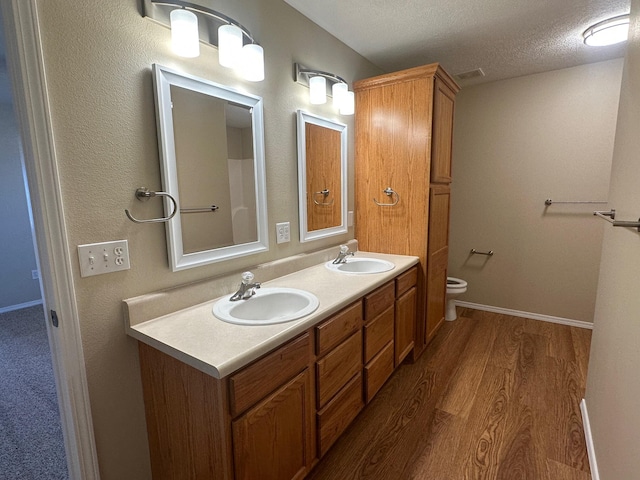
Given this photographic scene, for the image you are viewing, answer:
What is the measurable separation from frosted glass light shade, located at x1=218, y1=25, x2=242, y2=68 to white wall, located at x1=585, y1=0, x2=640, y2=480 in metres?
1.57

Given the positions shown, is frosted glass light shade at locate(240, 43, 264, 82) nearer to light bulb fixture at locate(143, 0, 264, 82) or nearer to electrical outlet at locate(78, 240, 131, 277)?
light bulb fixture at locate(143, 0, 264, 82)

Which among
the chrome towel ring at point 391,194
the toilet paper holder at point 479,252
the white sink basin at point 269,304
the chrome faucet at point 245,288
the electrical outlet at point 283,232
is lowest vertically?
the toilet paper holder at point 479,252

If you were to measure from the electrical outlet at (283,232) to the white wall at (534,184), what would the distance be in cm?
222

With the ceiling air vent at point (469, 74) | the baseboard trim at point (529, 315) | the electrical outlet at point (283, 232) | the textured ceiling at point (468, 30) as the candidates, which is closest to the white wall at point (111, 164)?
the electrical outlet at point (283, 232)

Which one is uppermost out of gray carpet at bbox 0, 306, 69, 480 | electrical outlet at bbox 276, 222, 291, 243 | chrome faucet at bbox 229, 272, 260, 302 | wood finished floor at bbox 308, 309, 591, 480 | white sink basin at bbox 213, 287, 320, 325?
electrical outlet at bbox 276, 222, 291, 243

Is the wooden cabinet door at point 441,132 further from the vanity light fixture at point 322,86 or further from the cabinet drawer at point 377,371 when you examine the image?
the cabinet drawer at point 377,371

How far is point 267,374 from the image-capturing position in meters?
1.09

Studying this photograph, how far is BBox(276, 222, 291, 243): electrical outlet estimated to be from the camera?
1835 millimetres

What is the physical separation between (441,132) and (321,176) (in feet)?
3.11

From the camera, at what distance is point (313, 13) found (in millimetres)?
1886

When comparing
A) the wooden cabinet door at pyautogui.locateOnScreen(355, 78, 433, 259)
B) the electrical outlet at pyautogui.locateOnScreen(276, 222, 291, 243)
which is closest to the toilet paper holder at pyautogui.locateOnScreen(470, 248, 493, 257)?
the wooden cabinet door at pyautogui.locateOnScreen(355, 78, 433, 259)

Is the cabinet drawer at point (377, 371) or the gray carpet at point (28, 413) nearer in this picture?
the gray carpet at point (28, 413)

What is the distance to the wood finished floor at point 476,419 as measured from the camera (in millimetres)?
1503

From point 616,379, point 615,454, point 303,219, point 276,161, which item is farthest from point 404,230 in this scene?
point 615,454
